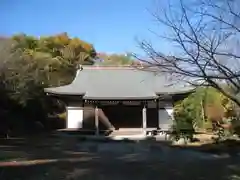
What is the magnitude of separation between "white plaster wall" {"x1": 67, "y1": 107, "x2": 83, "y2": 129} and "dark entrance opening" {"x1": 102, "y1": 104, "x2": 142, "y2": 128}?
1.77 meters

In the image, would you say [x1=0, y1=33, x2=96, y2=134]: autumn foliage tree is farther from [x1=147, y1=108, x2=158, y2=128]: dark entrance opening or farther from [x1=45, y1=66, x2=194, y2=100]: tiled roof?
[x1=147, y1=108, x2=158, y2=128]: dark entrance opening

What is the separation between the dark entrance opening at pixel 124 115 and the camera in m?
26.9

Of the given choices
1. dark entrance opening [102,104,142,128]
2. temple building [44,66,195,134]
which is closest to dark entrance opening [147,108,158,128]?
temple building [44,66,195,134]

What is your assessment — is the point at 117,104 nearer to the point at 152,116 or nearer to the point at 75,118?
the point at 152,116

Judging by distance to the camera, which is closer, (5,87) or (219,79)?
(219,79)

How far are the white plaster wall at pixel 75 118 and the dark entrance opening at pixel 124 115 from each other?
5.80 feet

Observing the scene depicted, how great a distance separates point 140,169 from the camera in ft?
36.8

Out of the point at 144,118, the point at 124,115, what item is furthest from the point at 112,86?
the point at 144,118

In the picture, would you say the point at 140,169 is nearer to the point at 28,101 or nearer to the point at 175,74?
the point at 175,74

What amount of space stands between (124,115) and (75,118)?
3.48m

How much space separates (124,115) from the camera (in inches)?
1061

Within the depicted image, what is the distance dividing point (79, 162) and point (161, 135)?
44.8 ft

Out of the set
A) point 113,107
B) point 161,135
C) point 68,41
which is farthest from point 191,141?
point 68,41

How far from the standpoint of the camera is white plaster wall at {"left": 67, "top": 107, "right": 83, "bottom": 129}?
26531 mm
